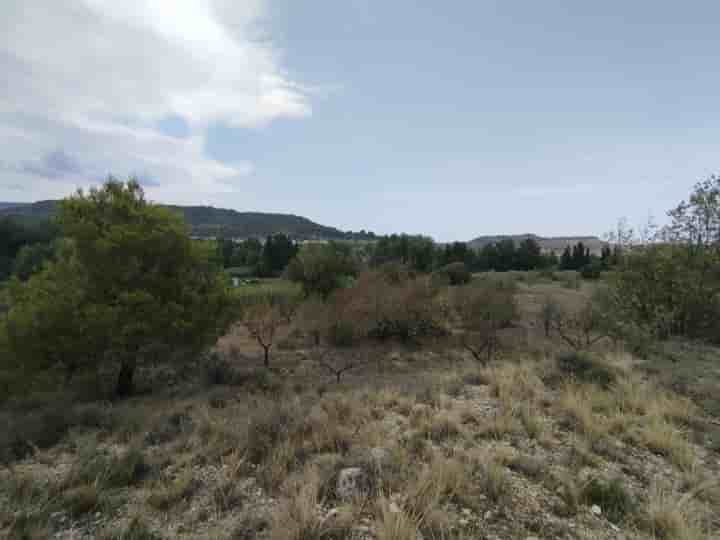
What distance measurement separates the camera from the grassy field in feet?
8.44

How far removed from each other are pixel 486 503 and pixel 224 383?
10227 millimetres

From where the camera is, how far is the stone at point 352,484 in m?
2.84

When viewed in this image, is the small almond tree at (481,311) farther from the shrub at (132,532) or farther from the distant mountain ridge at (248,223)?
the distant mountain ridge at (248,223)

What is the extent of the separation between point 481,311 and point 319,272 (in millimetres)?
11772

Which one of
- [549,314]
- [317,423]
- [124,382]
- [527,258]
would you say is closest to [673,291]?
[549,314]

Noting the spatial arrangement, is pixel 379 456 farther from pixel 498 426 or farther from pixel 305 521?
pixel 498 426

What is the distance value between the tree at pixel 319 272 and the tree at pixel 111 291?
13.9 metres

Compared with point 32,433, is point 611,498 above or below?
above

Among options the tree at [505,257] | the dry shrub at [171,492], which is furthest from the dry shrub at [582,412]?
the tree at [505,257]

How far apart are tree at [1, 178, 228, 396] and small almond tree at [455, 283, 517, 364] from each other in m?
13.3

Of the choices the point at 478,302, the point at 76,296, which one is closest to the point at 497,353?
the point at 478,302

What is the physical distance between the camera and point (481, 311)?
18312mm

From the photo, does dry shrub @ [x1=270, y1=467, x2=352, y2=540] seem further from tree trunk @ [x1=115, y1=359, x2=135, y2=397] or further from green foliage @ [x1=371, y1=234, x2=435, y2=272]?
green foliage @ [x1=371, y1=234, x2=435, y2=272]

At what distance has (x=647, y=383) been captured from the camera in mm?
5281
